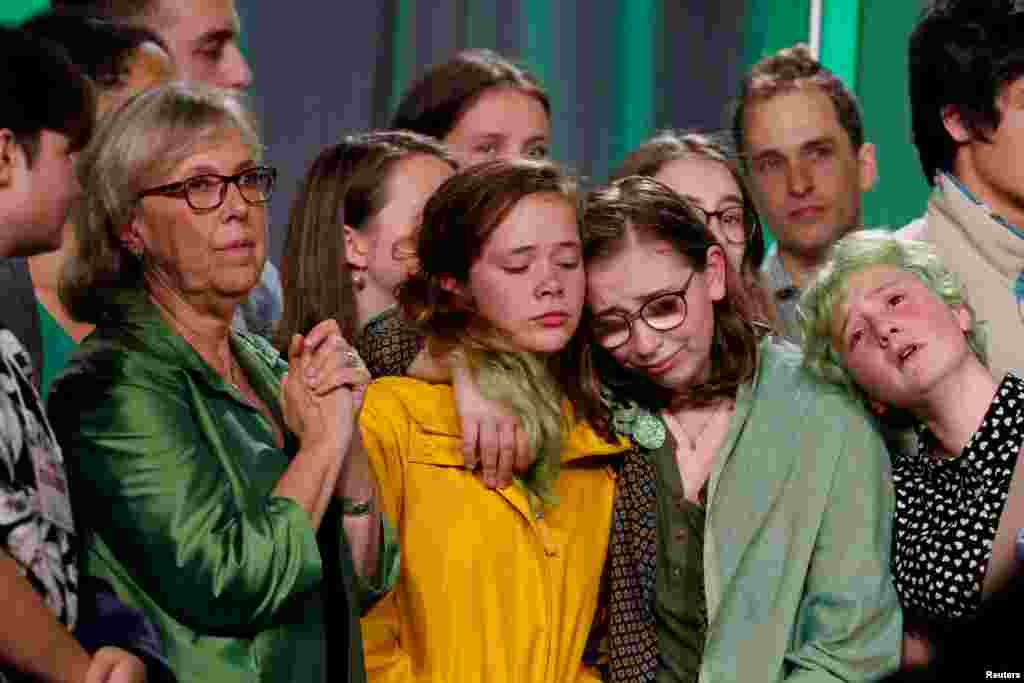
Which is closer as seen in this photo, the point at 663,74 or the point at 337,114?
the point at 337,114

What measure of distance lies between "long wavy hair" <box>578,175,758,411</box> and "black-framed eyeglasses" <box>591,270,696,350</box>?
0.05 metres

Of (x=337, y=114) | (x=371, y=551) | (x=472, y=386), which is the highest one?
(x=337, y=114)

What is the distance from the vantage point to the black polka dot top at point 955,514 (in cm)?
264

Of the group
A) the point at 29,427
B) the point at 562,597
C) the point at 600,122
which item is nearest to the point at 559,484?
the point at 562,597

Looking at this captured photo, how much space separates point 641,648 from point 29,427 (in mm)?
1133

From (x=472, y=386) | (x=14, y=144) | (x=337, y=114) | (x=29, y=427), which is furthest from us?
(x=337, y=114)

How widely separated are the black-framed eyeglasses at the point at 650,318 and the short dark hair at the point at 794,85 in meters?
1.53

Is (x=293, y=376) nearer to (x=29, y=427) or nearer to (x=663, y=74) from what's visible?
(x=29, y=427)

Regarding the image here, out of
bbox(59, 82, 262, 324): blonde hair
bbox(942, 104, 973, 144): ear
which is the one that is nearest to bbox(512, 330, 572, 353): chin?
bbox(59, 82, 262, 324): blonde hair

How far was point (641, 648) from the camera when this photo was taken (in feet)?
8.79

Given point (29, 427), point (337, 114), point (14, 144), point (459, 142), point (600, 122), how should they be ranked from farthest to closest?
point (600, 122), point (337, 114), point (459, 142), point (14, 144), point (29, 427)

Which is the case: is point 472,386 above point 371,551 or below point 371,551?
above

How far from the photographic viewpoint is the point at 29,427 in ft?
6.62

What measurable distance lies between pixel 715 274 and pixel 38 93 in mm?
1233
